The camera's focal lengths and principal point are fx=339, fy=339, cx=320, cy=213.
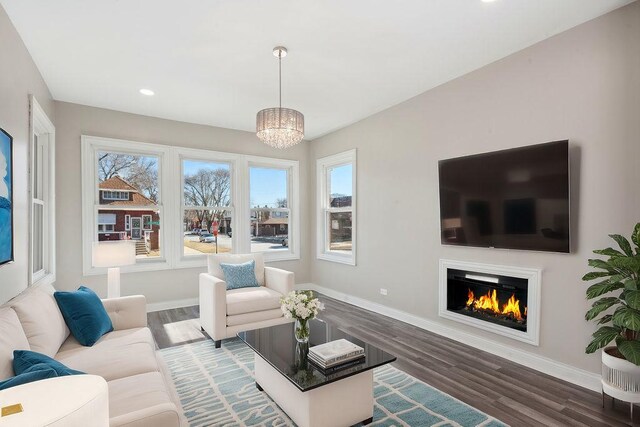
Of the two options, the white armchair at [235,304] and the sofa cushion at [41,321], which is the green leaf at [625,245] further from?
the sofa cushion at [41,321]

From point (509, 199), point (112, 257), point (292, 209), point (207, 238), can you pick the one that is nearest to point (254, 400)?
point (112, 257)

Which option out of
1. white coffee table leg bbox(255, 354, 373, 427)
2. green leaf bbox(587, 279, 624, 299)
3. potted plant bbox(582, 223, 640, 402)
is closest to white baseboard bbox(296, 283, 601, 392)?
potted plant bbox(582, 223, 640, 402)

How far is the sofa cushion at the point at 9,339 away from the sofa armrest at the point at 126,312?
3.20 ft

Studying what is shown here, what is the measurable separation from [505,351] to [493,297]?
1.66 ft

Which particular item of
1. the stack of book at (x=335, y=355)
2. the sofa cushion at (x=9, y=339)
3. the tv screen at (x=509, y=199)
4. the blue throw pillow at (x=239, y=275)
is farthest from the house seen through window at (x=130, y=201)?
the tv screen at (x=509, y=199)

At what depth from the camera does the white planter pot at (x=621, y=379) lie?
2.22 meters

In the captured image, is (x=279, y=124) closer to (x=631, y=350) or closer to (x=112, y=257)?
(x=112, y=257)

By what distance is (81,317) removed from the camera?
2.42 meters

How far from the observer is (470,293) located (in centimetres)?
364

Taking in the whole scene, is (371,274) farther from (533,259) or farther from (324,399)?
(324,399)

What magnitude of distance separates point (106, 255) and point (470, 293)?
382 cm

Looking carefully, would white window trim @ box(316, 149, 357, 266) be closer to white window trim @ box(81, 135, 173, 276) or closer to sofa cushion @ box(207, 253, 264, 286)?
sofa cushion @ box(207, 253, 264, 286)

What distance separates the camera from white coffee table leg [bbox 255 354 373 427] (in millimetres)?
2045

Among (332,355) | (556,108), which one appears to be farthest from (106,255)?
(556,108)
